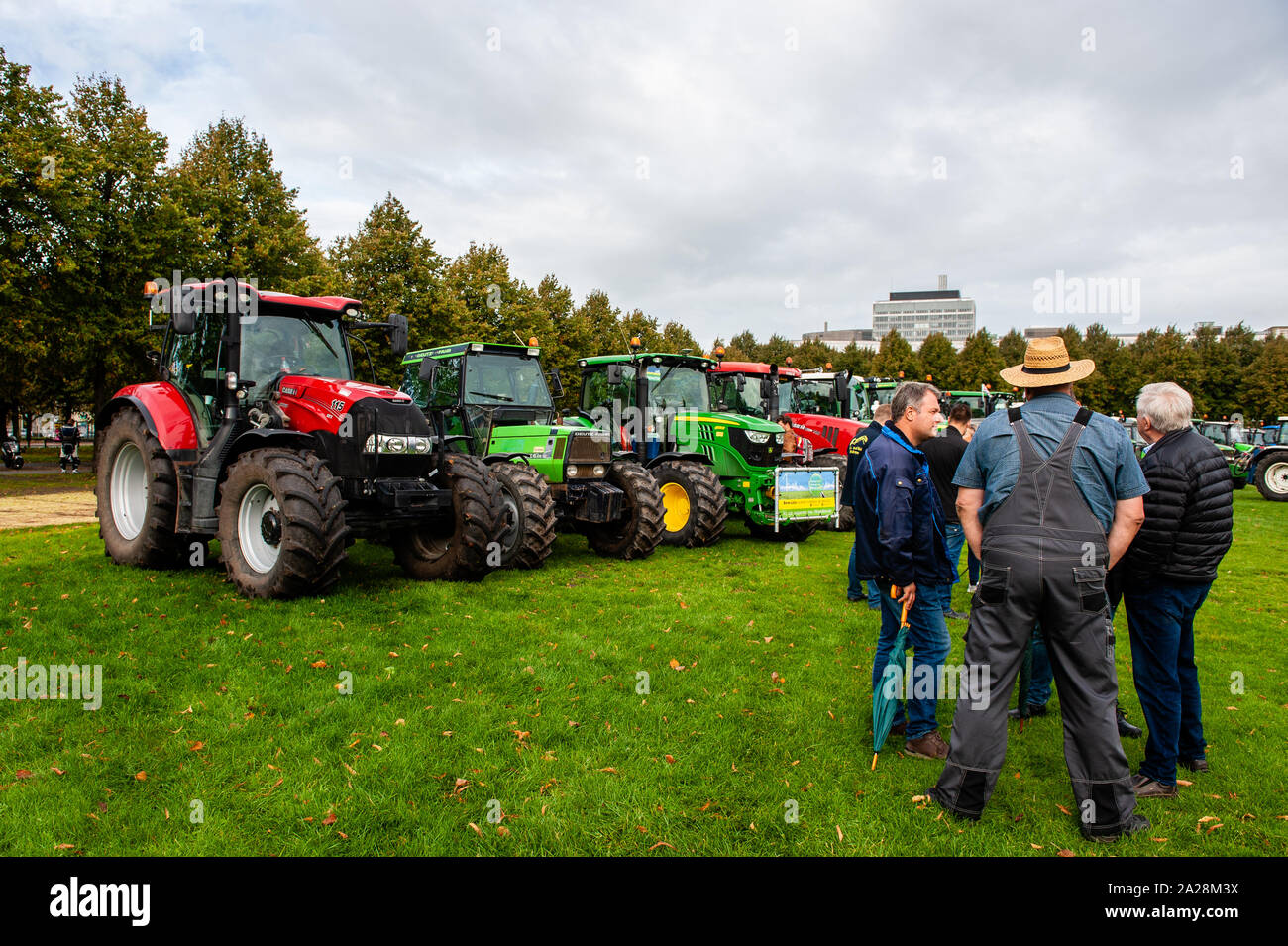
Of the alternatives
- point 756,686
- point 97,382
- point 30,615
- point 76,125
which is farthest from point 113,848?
point 76,125

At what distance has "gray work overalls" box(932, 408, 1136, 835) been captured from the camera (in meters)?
3.25

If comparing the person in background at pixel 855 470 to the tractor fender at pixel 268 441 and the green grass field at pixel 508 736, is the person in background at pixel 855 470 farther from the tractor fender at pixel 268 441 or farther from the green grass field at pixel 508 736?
the tractor fender at pixel 268 441

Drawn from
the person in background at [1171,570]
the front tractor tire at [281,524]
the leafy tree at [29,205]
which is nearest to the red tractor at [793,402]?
the front tractor tire at [281,524]

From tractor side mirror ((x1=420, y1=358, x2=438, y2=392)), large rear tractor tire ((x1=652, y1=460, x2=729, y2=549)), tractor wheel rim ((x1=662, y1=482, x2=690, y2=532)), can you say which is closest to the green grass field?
tractor side mirror ((x1=420, y1=358, x2=438, y2=392))

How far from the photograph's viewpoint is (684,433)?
11523 millimetres

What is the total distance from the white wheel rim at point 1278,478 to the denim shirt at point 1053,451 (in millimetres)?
22494

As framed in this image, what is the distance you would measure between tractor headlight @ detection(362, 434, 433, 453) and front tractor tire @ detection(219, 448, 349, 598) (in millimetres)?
458

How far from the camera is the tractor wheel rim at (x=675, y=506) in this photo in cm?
1095

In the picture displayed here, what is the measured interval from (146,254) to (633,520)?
1705 cm

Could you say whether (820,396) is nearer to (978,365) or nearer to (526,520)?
(526,520)

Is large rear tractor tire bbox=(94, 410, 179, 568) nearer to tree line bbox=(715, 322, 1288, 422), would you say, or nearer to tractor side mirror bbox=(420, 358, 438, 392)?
tractor side mirror bbox=(420, 358, 438, 392)
